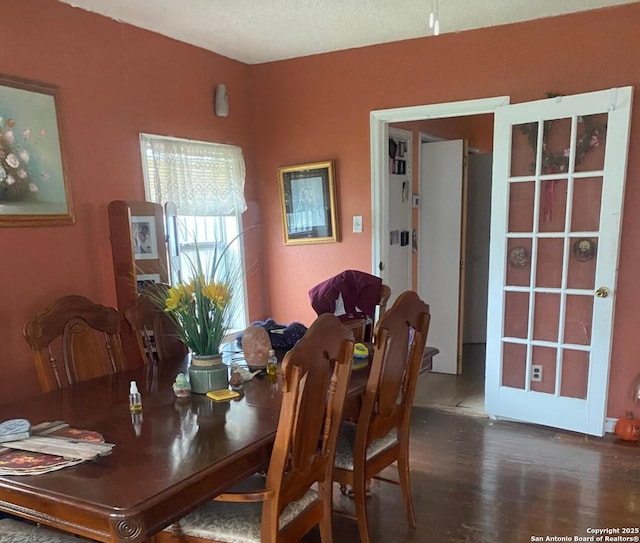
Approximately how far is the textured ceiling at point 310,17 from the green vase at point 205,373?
1975 millimetres

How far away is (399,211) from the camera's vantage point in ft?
13.8

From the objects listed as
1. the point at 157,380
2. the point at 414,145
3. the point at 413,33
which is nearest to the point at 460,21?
the point at 413,33

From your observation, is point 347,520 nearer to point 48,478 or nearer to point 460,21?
point 48,478

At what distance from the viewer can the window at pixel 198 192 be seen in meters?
3.25

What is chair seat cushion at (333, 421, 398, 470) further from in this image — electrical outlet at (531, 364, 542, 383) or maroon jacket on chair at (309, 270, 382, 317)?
electrical outlet at (531, 364, 542, 383)

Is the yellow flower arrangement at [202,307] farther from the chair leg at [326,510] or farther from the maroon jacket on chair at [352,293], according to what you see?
the maroon jacket on chair at [352,293]

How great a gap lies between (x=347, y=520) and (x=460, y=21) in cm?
284

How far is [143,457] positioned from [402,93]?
114 inches

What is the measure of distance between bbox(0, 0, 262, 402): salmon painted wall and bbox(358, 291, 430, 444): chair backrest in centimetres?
177

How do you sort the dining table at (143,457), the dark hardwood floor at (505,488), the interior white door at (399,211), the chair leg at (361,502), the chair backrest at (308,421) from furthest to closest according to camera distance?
the interior white door at (399,211), the dark hardwood floor at (505,488), the chair leg at (361,502), the chair backrest at (308,421), the dining table at (143,457)

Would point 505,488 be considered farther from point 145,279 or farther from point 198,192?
point 198,192

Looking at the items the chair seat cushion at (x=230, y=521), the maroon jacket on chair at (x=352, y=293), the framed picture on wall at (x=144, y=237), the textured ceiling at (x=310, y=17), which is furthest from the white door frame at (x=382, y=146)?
the chair seat cushion at (x=230, y=521)

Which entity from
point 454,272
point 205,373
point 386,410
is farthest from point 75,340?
point 454,272

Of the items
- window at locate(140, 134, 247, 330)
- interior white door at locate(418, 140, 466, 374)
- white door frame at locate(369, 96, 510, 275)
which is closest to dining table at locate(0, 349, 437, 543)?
window at locate(140, 134, 247, 330)
